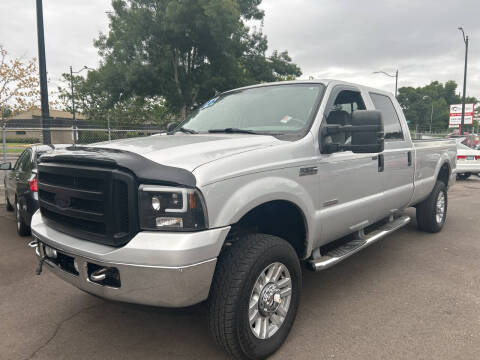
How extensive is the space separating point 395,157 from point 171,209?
3057mm

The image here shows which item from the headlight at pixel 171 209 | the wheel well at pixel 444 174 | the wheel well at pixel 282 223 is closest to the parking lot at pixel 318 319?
the headlight at pixel 171 209

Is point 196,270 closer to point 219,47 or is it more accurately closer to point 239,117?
point 239,117

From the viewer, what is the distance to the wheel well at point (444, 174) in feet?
19.7

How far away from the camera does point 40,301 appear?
3604 millimetres

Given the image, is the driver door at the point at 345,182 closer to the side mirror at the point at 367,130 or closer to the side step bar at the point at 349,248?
the side step bar at the point at 349,248

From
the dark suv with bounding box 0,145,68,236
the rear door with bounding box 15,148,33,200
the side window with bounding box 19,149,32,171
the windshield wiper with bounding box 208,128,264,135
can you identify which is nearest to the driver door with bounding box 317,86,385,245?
the windshield wiper with bounding box 208,128,264,135

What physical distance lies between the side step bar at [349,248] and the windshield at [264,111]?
1087 millimetres

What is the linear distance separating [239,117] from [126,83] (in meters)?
18.1

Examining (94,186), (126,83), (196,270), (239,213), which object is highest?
(126,83)

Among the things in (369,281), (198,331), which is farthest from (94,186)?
(369,281)

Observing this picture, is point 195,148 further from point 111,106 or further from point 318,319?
point 111,106

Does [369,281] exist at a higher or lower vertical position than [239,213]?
lower

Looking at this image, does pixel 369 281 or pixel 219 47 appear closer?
pixel 369 281

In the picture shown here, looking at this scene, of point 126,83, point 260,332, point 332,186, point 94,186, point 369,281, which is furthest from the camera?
point 126,83
